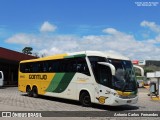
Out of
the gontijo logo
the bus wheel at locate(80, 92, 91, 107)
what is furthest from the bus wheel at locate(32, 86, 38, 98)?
the bus wheel at locate(80, 92, 91, 107)

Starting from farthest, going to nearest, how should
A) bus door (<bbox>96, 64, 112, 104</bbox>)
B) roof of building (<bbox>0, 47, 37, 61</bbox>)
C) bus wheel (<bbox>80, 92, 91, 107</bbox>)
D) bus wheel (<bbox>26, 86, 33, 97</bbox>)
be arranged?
roof of building (<bbox>0, 47, 37, 61</bbox>), bus wheel (<bbox>26, 86, 33, 97</bbox>), bus wheel (<bbox>80, 92, 91, 107</bbox>), bus door (<bbox>96, 64, 112, 104</bbox>)

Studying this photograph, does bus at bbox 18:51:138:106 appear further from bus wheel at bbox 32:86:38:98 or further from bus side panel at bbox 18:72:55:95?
bus wheel at bbox 32:86:38:98

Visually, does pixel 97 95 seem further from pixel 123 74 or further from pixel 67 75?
pixel 67 75

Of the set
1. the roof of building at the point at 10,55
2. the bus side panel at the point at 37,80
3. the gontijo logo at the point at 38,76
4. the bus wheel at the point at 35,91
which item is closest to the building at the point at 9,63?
the roof of building at the point at 10,55

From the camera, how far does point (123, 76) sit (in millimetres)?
17125

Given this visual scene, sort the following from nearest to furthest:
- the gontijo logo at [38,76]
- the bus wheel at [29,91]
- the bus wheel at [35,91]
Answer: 1. the gontijo logo at [38,76]
2. the bus wheel at [35,91]
3. the bus wheel at [29,91]

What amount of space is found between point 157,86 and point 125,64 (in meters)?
13.3

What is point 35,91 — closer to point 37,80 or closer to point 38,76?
point 37,80

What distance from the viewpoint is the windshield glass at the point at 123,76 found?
665 inches

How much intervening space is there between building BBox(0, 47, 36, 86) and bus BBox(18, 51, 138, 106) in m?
24.9

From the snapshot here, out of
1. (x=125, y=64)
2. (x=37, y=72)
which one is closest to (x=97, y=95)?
(x=125, y=64)

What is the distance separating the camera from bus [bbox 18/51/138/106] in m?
16.9

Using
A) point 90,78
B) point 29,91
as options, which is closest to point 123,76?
point 90,78

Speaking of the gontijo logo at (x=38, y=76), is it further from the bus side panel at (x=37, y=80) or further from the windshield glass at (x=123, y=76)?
the windshield glass at (x=123, y=76)
